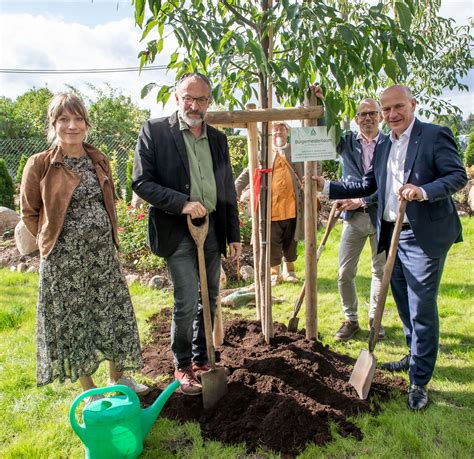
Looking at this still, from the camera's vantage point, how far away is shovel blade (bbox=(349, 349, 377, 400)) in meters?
2.92

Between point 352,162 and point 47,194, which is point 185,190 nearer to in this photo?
point 47,194

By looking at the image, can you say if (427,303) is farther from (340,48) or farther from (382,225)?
(340,48)

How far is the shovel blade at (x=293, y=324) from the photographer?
12.7ft

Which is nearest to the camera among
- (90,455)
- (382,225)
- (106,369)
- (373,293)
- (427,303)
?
(90,455)

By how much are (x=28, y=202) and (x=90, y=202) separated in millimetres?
351

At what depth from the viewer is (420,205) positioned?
275cm

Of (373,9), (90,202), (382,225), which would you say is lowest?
(382,225)

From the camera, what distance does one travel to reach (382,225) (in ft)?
10.1

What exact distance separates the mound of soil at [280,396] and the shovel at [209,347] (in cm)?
6

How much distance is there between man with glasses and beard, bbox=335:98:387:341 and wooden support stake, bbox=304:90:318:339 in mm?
534

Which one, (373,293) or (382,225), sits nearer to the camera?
(382,225)

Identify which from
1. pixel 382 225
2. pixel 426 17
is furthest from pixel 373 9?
pixel 426 17

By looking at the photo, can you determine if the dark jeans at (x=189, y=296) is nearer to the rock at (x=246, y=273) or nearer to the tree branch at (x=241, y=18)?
the tree branch at (x=241, y=18)

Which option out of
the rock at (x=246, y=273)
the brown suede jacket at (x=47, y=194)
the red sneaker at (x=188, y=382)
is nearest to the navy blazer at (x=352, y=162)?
the red sneaker at (x=188, y=382)
